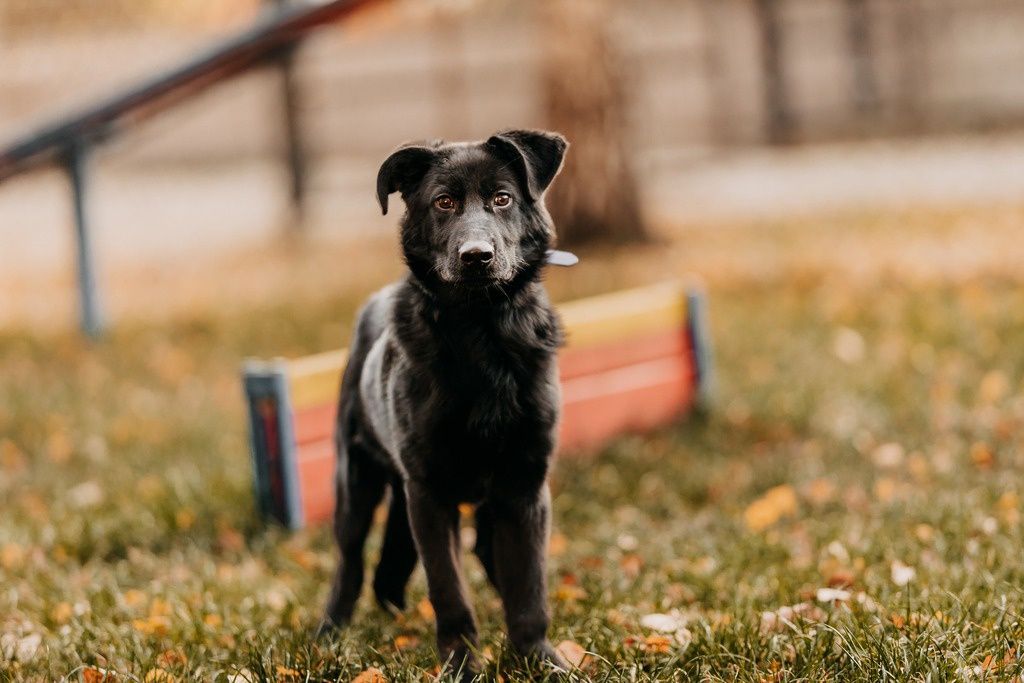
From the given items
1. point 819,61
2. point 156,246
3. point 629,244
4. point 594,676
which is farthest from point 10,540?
point 819,61

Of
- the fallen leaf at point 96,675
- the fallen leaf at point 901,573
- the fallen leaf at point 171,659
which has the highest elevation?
the fallen leaf at point 96,675

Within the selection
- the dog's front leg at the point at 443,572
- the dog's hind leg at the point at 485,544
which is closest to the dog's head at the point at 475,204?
the dog's front leg at the point at 443,572

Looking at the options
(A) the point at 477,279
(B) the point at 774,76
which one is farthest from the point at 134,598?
(B) the point at 774,76

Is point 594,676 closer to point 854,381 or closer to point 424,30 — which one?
point 854,381

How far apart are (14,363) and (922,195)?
9.04m

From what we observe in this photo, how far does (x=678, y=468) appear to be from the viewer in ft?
18.5

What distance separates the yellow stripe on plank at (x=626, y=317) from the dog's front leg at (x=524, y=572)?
2588 millimetres

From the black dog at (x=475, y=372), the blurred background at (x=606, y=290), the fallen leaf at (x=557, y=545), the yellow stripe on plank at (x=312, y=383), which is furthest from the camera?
the yellow stripe on plank at (x=312, y=383)

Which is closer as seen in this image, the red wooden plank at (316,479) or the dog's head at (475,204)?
the dog's head at (475,204)

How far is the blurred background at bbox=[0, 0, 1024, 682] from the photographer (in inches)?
144

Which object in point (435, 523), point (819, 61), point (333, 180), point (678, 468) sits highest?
point (819, 61)

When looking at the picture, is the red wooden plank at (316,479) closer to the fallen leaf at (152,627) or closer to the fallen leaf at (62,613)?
the fallen leaf at (62,613)

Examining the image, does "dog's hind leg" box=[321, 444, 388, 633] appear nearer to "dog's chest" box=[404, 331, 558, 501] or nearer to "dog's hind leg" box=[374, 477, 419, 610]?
"dog's hind leg" box=[374, 477, 419, 610]

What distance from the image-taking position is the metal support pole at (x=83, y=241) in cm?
873
